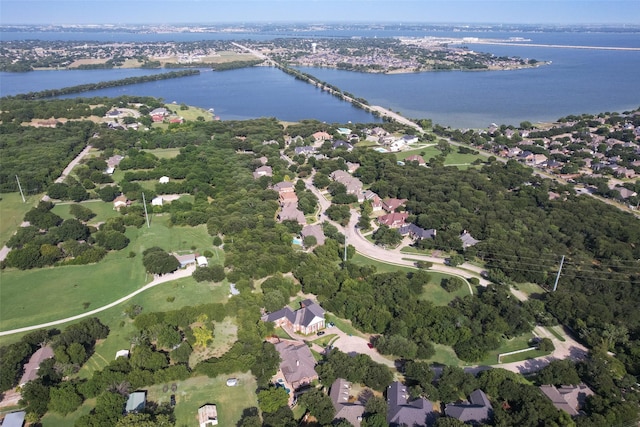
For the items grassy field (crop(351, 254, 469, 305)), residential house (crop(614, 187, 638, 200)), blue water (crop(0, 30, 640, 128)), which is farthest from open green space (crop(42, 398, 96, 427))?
blue water (crop(0, 30, 640, 128))

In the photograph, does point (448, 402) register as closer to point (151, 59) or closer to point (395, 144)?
point (395, 144)

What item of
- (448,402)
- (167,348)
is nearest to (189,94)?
(167,348)

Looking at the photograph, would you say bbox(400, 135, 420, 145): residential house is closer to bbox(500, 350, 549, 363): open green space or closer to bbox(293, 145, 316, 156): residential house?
bbox(293, 145, 316, 156): residential house

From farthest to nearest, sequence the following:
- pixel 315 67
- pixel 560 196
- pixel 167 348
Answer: pixel 315 67 → pixel 560 196 → pixel 167 348

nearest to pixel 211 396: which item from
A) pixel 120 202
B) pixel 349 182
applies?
pixel 120 202

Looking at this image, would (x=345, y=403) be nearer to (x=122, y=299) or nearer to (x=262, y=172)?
(x=122, y=299)

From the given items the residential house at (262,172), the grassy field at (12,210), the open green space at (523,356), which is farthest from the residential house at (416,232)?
Result: the grassy field at (12,210)

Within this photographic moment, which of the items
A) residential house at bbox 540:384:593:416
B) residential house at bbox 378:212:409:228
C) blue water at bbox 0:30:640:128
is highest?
blue water at bbox 0:30:640:128
